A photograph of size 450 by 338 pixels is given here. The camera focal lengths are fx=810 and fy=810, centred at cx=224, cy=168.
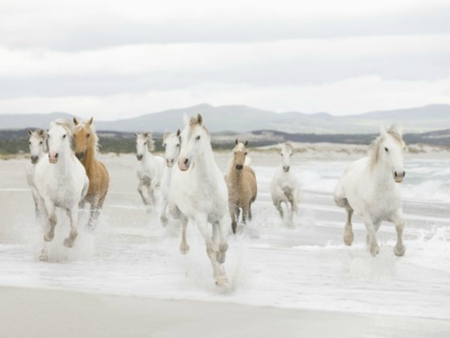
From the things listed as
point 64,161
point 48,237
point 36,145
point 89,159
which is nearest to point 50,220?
point 48,237

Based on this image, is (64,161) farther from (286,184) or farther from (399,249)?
(286,184)

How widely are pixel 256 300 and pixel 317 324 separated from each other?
4.00 feet

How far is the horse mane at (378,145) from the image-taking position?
385 inches

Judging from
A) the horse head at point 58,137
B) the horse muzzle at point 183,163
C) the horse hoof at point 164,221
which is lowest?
the horse hoof at point 164,221

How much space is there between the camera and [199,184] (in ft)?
29.8

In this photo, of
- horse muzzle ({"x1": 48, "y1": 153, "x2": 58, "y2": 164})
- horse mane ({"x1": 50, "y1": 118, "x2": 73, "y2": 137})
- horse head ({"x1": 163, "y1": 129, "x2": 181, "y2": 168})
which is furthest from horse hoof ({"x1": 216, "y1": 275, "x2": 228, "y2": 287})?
horse head ({"x1": 163, "y1": 129, "x2": 181, "y2": 168})

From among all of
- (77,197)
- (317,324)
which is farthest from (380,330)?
(77,197)

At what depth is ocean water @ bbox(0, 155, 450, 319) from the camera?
825 cm

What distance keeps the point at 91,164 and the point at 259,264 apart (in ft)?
12.0

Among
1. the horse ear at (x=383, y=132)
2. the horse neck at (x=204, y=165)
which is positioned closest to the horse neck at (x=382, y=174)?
the horse ear at (x=383, y=132)

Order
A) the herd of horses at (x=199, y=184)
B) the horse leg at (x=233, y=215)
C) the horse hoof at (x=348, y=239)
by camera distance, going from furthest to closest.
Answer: the horse leg at (x=233, y=215) < the horse hoof at (x=348, y=239) < the herd of horses at (x=199, y=184)

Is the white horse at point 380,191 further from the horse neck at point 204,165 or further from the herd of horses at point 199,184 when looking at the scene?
the horse neck at point 204,165

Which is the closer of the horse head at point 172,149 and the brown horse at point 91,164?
the brown horse at point 91,164

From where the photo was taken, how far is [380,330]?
21.3 ft
